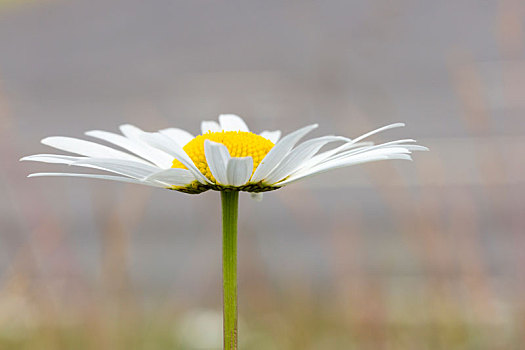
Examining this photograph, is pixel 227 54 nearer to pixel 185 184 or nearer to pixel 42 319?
pixel 42 319

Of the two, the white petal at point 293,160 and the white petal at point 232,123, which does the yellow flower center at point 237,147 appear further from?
the white petal at point 232,123

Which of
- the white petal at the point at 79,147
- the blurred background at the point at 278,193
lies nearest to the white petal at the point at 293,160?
the white petal at the point at 79,147

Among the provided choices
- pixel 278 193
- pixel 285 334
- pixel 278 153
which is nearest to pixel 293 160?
pixel 278 153

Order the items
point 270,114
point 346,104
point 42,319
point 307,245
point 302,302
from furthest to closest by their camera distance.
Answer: point 270,114 → point 307,245 → point 346,104 → point 302,302 → point 42,319

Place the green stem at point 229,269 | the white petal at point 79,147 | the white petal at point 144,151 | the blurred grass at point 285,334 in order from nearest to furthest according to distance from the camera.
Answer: the green stem at point 229,269, the white petal at point 79,147, the white petal at point 144,151, the blurred grass at point 285,334

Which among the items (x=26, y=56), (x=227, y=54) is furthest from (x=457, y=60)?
(x=26, y=56)
